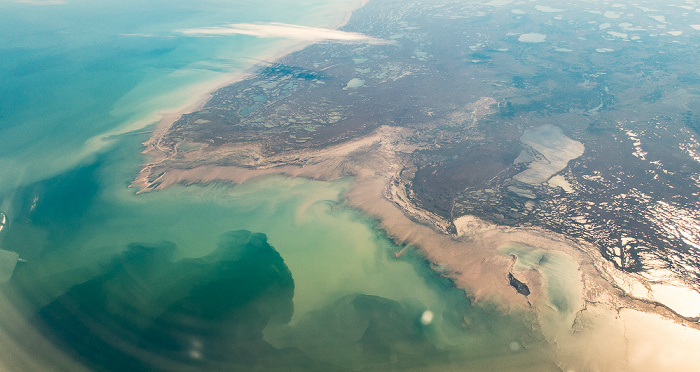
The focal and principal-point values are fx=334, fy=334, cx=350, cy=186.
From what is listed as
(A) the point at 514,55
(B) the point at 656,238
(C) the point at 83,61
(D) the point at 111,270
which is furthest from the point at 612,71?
(C) the point at 83,61

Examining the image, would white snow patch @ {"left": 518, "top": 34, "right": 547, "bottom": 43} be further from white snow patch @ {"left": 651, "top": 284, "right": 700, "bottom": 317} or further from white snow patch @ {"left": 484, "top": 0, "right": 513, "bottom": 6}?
white snow patch @ {"left": 651, "top": 284, "right": 700, "bottom": 317}

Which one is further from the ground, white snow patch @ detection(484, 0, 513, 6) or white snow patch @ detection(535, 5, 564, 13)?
white snow patch @ detection(484, 0, 513, 6)

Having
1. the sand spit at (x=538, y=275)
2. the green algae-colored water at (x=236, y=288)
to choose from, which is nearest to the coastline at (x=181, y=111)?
the sand spit at (x=538, y=275)

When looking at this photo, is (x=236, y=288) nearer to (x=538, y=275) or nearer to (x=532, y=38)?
(x=538, y=275)

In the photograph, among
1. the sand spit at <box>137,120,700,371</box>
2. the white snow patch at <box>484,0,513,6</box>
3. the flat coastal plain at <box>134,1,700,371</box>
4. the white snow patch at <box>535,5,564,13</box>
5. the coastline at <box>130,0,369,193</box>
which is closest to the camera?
the sand spit at <box>137,120,700,371</box>

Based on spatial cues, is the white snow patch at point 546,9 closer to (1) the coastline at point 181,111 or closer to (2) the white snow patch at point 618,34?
(2) the white snow patch at point 618,34

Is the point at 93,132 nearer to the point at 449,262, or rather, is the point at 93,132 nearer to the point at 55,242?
the point at 55,242

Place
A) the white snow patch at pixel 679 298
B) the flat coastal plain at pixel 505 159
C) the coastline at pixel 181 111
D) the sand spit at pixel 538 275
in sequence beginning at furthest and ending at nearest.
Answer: the coastline at pixel 181 111 → the flat coastal plain at pixel 505 159 → the white snow patch at pixel 679 298 → the sand spit at pixel 538 275

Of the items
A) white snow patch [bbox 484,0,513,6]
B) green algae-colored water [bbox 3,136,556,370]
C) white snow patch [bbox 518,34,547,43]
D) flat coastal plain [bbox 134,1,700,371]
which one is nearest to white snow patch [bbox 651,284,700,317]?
flat coastal plain [bbox 134,1,700,371]
